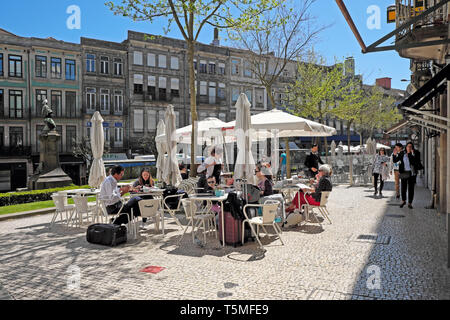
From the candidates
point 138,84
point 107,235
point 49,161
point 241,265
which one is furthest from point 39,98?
point 241,265

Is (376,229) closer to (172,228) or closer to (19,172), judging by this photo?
(172,228)

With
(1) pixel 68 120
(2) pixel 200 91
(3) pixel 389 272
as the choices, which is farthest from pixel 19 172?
(3) pixel 389 272

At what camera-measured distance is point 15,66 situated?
32.0 m

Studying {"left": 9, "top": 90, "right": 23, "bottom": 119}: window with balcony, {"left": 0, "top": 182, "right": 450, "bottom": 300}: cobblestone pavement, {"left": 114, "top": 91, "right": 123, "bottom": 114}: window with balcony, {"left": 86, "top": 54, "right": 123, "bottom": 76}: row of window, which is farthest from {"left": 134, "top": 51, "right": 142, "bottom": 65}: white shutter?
{"left": 0, "top": 182, "right": 450, "bottom": 300}: cobblestone pavement

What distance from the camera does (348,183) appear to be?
20.6 metres

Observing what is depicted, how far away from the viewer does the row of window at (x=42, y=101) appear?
31.8 meters

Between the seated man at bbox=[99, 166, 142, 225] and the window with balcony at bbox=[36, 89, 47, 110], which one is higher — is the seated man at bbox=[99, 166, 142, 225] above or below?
below

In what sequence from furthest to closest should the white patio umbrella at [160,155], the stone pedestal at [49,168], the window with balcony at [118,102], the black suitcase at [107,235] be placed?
the window with balcony at [118,102] < the stone pedestal at [49,168] < the white patio umbrella at [160,155] < the black suitcase at [107,235]

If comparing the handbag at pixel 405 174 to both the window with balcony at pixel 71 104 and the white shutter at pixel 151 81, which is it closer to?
the window with balcony at pixel 71 104

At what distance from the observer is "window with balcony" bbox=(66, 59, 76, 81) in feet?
111

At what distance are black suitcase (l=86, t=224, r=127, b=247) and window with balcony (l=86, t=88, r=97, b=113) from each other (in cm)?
2934

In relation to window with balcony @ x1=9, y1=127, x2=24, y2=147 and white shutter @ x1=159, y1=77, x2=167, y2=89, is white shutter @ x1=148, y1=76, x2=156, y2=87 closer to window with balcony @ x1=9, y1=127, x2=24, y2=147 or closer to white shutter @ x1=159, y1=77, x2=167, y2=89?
white shutter @ x1=159, y1=77, x2=167, y2=89

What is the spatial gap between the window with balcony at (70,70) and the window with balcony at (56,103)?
171cm

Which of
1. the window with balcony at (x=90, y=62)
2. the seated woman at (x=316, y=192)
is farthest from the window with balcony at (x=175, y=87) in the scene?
the seated woman at (x=316, y=192)
